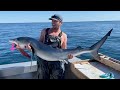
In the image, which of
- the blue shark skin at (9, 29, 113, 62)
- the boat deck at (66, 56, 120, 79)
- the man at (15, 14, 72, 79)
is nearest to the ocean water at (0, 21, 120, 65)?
the boat deck at (66, 56, 120, 79)

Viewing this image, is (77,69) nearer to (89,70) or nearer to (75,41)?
(89,70)

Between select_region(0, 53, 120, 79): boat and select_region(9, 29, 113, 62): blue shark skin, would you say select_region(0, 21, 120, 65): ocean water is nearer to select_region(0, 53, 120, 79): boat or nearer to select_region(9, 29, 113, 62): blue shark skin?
select_region(0, 53, 120, 79): boat

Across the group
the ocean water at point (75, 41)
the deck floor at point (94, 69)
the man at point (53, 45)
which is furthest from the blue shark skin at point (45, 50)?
the ocean water at point (75, 41)

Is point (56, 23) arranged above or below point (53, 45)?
above

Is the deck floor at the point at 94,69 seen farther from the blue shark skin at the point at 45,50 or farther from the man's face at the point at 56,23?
the man's face at the point at 56,23

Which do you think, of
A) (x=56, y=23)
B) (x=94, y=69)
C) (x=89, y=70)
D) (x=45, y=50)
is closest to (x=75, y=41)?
(x=94, y=69)

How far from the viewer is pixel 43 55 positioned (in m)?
2.66

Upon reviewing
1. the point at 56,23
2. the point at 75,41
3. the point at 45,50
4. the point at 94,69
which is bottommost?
the point at 75,41

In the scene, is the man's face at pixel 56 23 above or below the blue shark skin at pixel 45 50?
above

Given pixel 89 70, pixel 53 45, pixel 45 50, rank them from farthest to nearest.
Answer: pixel 89 70 < pixel 53 45 < pixel 45 50

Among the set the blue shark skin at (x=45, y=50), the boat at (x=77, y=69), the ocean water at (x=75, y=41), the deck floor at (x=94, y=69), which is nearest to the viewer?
the blue shark skin at (x=45, y=50)

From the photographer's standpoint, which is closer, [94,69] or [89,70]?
[89,70]
